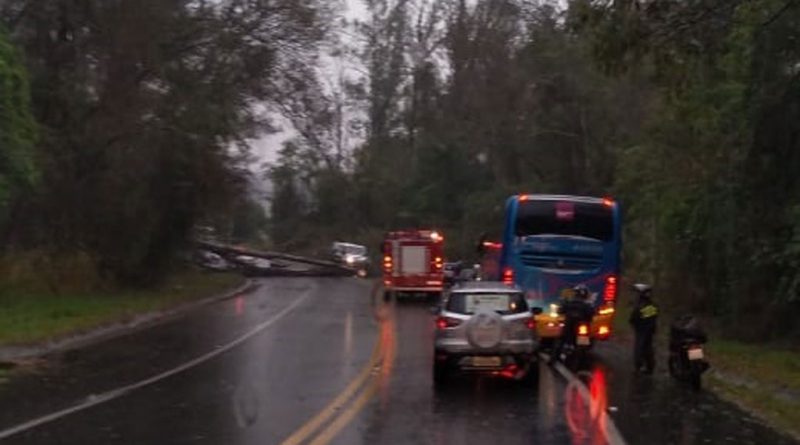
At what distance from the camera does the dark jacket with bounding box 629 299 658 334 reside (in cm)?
2247

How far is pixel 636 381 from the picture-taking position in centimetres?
2133

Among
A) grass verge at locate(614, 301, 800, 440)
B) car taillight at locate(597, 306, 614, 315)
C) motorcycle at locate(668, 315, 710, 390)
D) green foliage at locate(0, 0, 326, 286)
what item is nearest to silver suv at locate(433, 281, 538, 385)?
motorcycle at locate(668, 315, 710, 390)

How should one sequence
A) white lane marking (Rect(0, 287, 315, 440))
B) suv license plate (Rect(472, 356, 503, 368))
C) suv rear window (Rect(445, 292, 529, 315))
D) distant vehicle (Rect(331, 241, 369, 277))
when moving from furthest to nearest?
distant vehicle (Rect(331, 241, 369, 277)), suv rear window (Rect(445, 292, 529, 315)), suv license plate (Rect(472, 356, 503, 368)), white lane marking (Rect(0, 287, 315, 440))

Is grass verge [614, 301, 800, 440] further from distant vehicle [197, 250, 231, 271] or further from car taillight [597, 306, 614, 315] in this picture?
distant vehicle [197, 250, 231, 271]

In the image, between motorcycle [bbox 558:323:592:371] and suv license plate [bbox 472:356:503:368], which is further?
motorcycle [bbox 558:323:592:371]

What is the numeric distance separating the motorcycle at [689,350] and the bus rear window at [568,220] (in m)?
7.84

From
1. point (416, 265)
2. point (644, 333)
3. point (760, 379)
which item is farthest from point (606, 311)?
point (416, 265)

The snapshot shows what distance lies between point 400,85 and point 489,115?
90.4 ft

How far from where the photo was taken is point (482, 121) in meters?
66.4

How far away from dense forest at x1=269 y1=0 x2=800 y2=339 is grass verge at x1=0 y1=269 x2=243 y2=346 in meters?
9.59

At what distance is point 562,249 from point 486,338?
9.45 m

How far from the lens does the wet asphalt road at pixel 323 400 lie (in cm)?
1425

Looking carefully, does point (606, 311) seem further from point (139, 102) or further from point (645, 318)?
point (139, 102)

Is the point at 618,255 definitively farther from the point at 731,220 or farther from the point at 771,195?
the point at 771,195
